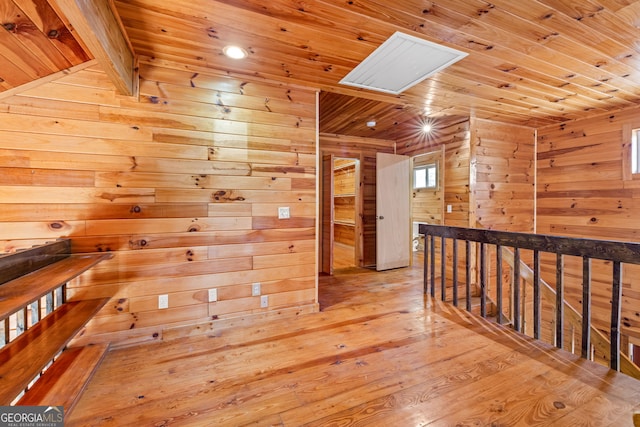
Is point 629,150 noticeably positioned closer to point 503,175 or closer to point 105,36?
point 503,175

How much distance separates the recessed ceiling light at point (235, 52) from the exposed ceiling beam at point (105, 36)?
2.18 feet

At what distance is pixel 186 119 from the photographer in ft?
7.77

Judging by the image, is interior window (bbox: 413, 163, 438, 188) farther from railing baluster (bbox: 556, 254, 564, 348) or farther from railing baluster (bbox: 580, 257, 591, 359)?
railing baluster (bbox: 580, 257, 591, 359)

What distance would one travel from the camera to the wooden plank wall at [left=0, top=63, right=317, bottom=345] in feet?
6.58

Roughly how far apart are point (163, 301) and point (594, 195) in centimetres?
540

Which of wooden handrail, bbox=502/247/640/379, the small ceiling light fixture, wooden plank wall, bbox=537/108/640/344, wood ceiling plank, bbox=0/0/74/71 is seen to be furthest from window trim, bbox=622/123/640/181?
wood ceiling plank, bbox=0/0/74/71

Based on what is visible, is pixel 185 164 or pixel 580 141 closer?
pixel 185 164

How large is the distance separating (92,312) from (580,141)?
592cm

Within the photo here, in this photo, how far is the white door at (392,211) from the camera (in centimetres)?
466

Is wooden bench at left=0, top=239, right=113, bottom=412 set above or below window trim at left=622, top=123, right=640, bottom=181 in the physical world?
below

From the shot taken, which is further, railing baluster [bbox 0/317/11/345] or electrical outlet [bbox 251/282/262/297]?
electrical outlet [bbox 251/282/262/297]

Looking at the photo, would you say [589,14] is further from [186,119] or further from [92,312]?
[92,312]

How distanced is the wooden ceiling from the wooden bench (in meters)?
1.27

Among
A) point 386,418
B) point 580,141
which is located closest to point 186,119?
point 386,418
